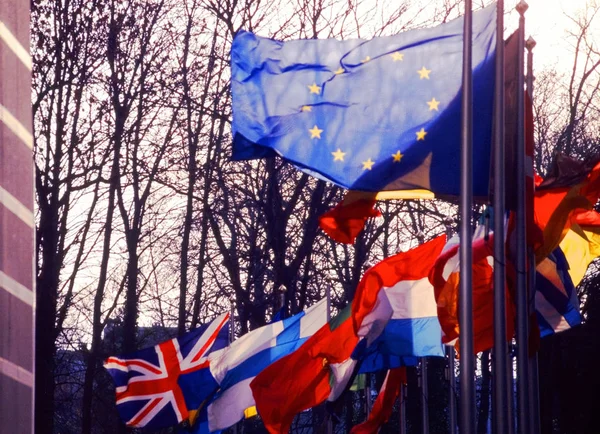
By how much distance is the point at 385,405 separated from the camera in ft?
59.2

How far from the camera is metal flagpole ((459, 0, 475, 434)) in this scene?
28.9 feet

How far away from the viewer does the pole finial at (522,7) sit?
10305mm

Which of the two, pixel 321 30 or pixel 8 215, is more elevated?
pixel 321 30

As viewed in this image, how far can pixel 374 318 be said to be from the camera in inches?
529

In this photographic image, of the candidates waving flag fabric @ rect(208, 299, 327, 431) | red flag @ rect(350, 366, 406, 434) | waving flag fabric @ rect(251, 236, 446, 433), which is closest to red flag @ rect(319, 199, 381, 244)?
waving flag fabric @ rect(251, 236, 446, 433)

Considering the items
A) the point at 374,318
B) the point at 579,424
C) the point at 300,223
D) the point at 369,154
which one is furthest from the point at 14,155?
the point at 579,424

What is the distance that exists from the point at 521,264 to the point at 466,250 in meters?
0.53

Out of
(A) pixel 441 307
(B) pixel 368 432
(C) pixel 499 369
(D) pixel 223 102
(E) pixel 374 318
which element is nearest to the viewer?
(C) pixel 499 369

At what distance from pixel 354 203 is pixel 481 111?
148 cm

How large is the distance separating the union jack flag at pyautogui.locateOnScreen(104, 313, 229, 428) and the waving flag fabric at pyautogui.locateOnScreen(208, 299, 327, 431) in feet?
4.43

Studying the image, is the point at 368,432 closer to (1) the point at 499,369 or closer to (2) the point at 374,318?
(2) the point at 374,318

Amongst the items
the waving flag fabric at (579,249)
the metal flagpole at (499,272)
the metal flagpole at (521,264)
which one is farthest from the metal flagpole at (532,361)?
the waving flag fabric at (579,249)

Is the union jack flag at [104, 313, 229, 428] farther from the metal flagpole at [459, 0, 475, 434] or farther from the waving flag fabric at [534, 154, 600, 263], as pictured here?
the metal flagpole at [459, 0, 475, 434]

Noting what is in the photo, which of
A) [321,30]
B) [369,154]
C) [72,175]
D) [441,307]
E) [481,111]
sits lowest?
[441,307]
